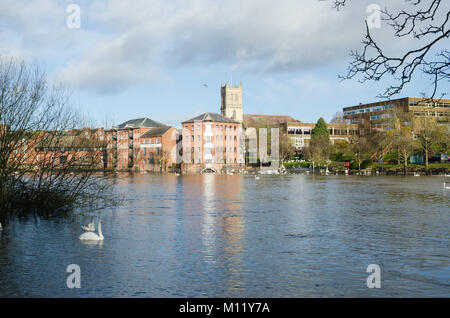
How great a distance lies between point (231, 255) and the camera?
17125 mm

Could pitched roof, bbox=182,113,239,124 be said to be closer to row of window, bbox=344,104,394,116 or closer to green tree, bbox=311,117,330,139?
green tree, bbox=311,117,330,139

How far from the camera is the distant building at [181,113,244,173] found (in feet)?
465

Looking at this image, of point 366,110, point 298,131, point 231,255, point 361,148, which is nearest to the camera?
point 231,255

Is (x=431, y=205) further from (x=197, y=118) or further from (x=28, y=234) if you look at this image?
(x=197, y=118)

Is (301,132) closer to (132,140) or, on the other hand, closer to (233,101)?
(233,101)

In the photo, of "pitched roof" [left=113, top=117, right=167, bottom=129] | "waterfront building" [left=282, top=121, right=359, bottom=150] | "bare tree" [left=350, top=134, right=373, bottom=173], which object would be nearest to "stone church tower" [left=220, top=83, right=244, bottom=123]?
"waterfront building" [left=282, top=121, right=359, bottom=150]

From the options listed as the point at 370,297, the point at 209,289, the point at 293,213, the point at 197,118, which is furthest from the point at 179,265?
the point at 197,118

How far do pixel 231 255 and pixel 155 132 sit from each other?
136 metres

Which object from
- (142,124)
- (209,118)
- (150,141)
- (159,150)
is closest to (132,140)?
(142,124)

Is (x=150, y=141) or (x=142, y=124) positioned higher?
(x=142, y=124)

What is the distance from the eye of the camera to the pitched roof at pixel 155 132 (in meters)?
148

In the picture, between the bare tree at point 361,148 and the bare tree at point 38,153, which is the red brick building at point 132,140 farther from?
the bare tree at point 38,153

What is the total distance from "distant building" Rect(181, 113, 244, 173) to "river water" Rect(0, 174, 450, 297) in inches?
4400

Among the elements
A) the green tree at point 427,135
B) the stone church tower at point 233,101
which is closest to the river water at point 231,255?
the green tree at point 427,135
